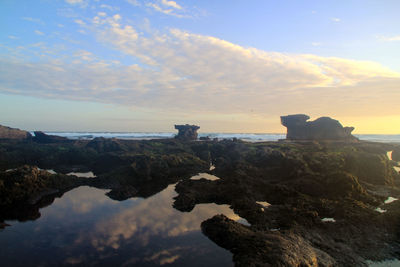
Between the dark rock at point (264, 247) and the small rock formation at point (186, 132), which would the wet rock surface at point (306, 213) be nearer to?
the dark rock at point (264, 247)

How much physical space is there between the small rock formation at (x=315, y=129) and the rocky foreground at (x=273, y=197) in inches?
2296

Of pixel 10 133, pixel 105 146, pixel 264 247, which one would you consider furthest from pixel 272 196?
pixel 10 133

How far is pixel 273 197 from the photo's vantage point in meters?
20.2

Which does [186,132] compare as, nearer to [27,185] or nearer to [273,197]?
[273,197]

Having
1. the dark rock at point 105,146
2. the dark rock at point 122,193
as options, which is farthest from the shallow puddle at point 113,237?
the dark rock at point 105,146

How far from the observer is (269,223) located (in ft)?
46.9

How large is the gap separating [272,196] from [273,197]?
251 mm

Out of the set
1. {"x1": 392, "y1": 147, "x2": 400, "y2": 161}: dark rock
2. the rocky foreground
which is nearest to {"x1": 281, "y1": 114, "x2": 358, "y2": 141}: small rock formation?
{"x1": 392, "y1": 147, "x2": 400, "y2": 161}: dark rock

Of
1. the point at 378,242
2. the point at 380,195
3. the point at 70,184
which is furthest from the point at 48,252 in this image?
the point at 380,195

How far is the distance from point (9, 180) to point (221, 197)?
17717mm

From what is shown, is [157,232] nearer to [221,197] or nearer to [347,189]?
[221,197]

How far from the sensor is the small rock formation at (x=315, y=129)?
8194 centimetres

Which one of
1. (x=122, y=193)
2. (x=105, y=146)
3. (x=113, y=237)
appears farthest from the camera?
A: (x=105, y=146)

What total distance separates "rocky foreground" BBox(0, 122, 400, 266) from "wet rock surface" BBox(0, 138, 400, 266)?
2.3 inches
